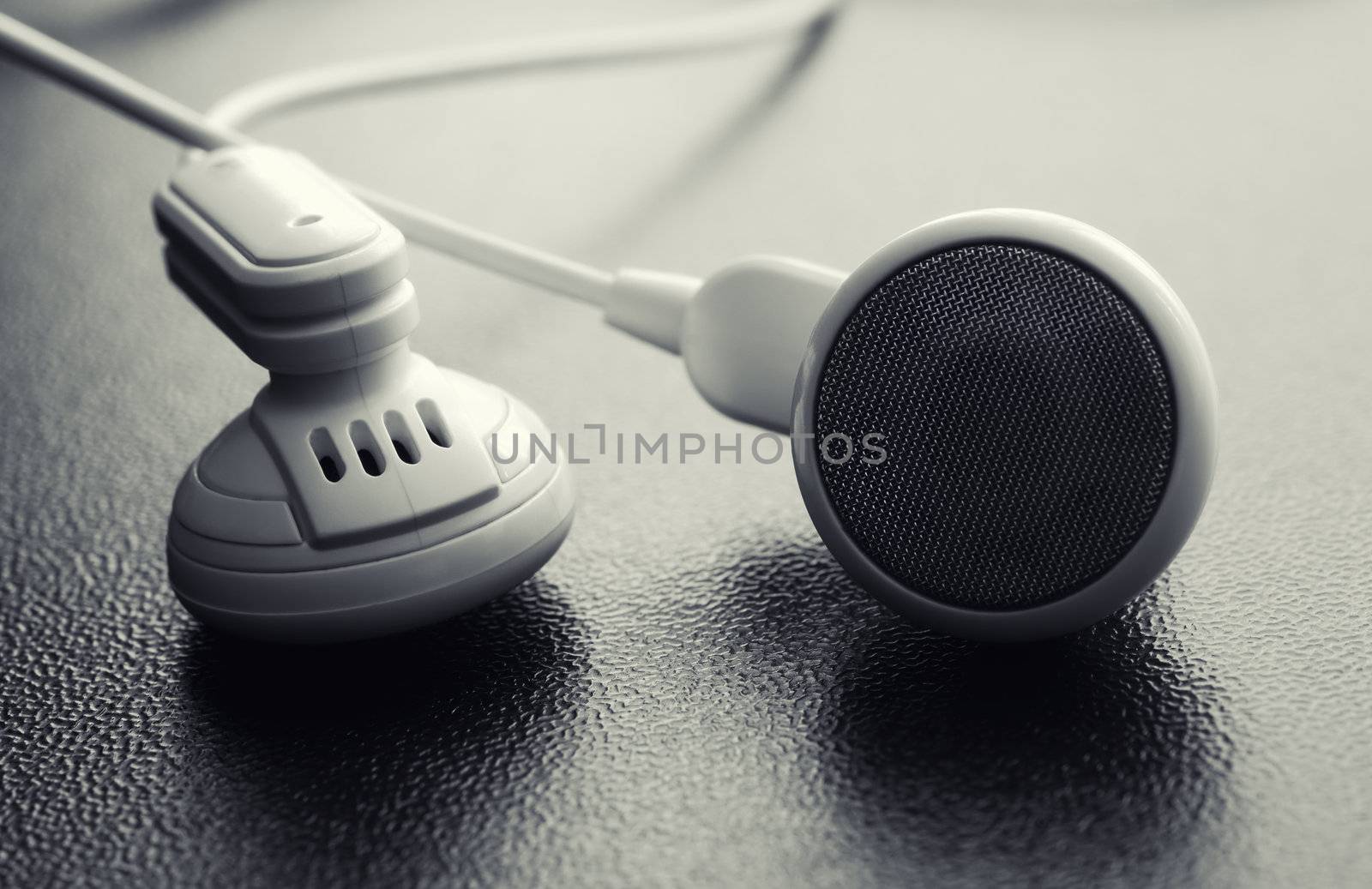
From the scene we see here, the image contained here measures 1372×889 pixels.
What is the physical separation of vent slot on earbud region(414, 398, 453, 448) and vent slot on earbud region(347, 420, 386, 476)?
2cm

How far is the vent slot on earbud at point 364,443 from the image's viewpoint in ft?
1.69

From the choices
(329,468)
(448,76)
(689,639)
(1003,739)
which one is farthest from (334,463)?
(448,76)

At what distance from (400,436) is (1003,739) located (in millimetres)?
236

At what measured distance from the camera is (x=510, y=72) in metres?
1.04

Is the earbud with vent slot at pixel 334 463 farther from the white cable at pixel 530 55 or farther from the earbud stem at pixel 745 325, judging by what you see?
the white cable at pixel 530 55

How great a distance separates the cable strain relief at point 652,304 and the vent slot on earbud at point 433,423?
0.14m

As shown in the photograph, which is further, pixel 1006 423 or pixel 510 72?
pixel 510 72

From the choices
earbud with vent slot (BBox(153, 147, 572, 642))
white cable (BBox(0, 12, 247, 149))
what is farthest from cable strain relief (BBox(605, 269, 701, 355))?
white cable (BBox(0, 12, 247, 149))

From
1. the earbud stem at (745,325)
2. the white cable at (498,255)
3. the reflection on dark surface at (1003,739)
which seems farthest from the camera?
the white cable at (498,255)

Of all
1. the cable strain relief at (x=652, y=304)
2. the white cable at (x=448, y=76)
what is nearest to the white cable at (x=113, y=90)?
the white cable at (x=448, y=76)

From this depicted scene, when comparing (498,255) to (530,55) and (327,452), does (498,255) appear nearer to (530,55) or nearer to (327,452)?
(327,452)

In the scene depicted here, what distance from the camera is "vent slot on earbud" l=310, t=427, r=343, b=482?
513 millimetres

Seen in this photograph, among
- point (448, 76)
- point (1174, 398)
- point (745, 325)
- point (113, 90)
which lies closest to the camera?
point (1174, 398)

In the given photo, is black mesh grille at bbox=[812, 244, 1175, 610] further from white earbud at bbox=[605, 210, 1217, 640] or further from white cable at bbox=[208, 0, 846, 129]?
white cable at bbox=[208, 0, 846, 129]
